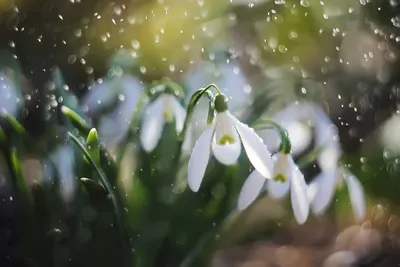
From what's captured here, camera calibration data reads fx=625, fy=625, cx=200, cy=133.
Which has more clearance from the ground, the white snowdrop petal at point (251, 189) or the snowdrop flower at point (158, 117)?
the snowdrop flower at point (158, 117)

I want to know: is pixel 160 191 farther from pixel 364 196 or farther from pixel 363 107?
pixel 363 107

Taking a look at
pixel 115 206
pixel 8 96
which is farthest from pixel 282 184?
pixel 8 96

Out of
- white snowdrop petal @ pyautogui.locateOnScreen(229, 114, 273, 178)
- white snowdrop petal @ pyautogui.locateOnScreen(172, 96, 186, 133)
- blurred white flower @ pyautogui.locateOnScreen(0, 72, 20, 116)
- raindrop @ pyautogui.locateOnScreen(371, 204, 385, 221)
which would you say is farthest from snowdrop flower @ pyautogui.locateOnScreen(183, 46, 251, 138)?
raindrop @ pyautogui.locateOnScreen(371, 204, 385, 221)

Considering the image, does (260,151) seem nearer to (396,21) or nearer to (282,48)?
(282,48)

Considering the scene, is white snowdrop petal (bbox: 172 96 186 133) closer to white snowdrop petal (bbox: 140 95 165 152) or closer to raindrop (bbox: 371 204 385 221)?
white snowdrop petal (bbox: 140 95 165 152)

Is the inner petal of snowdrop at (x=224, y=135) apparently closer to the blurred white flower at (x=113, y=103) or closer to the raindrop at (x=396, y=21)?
the blurred white flower at (x=113, y=103)

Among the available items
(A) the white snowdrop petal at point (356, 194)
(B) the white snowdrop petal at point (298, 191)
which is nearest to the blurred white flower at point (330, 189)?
(A) the white snowdrop petal at point (356, 194)

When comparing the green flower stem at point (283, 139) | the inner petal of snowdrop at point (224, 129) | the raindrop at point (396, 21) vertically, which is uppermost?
the inner petal of snowdrop at point (224, 129)
